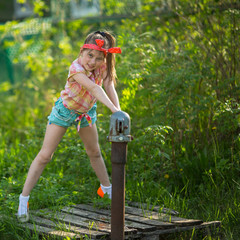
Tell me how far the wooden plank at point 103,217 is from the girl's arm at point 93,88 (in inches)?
36.5

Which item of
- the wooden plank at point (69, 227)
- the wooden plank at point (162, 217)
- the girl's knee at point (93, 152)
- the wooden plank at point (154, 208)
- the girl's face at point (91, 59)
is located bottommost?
the wooden plank at point (69, 227)

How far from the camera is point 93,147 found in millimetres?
3787

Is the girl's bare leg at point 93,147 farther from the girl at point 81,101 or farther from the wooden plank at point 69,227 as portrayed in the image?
the wooden plank at point 69,227

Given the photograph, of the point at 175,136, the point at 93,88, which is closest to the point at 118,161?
the point at 93,88

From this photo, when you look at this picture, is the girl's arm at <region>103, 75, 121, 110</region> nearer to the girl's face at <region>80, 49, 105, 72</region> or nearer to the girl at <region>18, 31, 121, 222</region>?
the girl at <region>18, 31, 121, 222</region>

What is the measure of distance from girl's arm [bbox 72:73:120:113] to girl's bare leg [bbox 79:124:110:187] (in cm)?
57

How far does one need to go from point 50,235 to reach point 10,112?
14.6 ft

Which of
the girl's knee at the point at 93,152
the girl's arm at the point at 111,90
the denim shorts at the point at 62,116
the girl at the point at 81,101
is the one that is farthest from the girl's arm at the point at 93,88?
the girl's knee at the point at 93,152

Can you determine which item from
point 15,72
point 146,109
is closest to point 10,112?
point 15,72

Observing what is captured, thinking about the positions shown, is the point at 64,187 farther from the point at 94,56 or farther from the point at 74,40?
the point at 74,40

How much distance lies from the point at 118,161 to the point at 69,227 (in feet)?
2.60

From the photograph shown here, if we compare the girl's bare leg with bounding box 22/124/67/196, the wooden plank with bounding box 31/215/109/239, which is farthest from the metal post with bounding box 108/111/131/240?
the girl's bare leg with bounding box 22/124/67/196

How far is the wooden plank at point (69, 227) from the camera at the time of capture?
301 cm

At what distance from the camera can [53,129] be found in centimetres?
362
